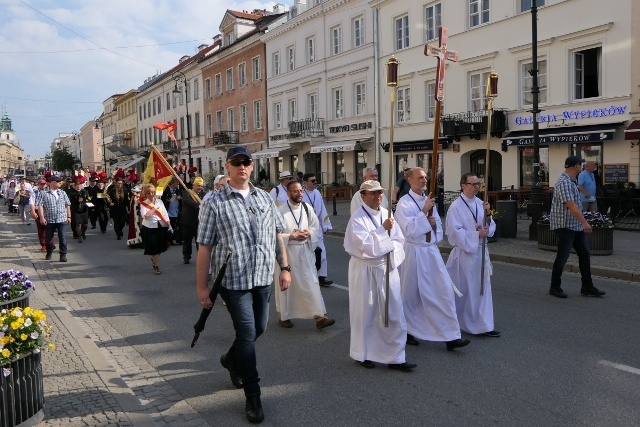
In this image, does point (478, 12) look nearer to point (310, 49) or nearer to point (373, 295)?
point (310, 49)

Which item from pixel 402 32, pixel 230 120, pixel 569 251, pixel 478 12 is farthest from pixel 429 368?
pixel 230 120

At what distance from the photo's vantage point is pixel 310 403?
4.48 metres

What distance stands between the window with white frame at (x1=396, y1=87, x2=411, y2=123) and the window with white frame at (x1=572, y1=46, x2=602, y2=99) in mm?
8657

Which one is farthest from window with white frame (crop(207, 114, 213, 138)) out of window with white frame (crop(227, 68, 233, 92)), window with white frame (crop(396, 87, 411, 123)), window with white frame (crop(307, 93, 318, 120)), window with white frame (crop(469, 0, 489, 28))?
window with white frame (crop(469, 0, 489, 28))

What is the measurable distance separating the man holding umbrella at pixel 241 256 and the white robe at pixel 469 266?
102 inches

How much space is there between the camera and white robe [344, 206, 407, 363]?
5.11 m

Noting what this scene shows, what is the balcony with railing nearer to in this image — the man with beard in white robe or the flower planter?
the man with beard in white robe

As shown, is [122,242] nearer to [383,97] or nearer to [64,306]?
[64,306]

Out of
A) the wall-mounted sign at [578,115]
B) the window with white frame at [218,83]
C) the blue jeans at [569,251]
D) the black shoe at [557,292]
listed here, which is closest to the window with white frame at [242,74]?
the window with white frame at [218,83]

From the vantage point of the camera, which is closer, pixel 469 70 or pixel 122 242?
pixel 122 242

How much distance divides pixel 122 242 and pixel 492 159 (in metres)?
14.9

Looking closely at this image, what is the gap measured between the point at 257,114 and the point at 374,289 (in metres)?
37.8

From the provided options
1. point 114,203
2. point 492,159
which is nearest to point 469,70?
point 492,159

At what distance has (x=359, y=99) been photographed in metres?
30.8
